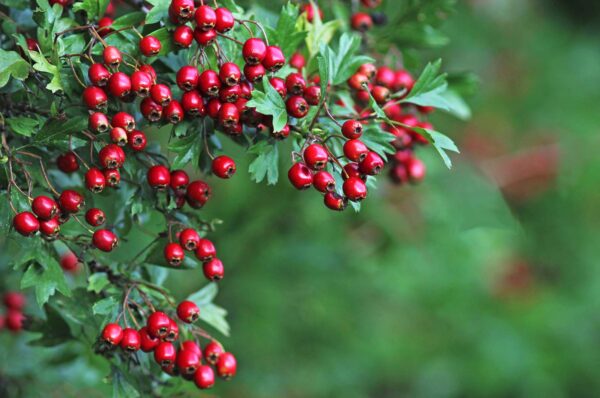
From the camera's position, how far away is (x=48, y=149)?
1306 millimetres

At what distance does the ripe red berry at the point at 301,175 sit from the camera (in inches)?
50.0

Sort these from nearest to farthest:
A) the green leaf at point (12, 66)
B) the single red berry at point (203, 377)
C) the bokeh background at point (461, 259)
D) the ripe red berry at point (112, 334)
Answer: the green leaf at point (12, 66)
the ripe red berry at point (112, 334)
the single red berry at point (203, 377)
the bokeh background at point (461, 259)

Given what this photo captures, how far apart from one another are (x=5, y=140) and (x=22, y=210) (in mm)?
132

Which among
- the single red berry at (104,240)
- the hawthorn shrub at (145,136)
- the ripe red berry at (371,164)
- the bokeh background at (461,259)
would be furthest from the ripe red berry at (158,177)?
the bokeh background at (461,259)

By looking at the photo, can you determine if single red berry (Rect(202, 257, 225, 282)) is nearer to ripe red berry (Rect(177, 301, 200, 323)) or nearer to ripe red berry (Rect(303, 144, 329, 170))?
ripe red berry (Rect(177, 301, 200, 323))

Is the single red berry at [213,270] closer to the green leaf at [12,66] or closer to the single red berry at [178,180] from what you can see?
the single red berry at [178,180]

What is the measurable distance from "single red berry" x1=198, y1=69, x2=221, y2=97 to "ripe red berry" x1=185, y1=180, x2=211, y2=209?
182 mm

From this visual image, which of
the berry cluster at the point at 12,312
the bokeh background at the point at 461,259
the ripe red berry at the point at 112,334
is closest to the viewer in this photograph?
the ripe red berry at the point at 112,334

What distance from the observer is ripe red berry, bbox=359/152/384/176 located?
1.27m

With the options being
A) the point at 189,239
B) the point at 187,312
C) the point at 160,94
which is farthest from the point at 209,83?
the point at 187,312

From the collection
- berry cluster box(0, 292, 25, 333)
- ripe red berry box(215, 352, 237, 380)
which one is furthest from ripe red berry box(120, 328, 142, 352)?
berry cluster box(0, 292, 25, 333)

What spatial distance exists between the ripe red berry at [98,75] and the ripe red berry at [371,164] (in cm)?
43

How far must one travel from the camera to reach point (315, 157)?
1257 mm

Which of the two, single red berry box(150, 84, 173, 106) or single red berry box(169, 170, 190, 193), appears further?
single red berry box(169, 170, 190, 193)
